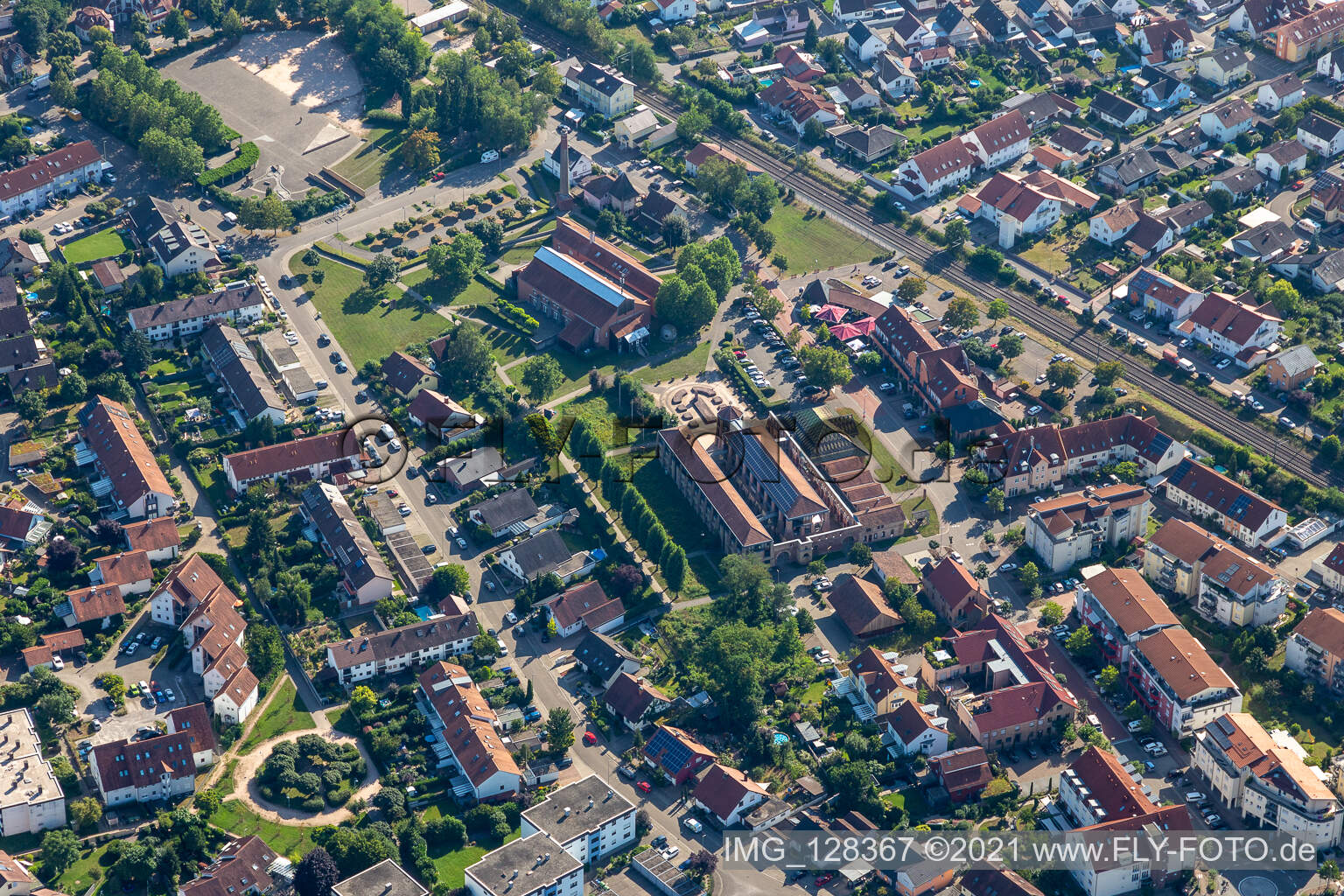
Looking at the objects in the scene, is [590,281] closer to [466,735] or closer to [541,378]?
[541,378]

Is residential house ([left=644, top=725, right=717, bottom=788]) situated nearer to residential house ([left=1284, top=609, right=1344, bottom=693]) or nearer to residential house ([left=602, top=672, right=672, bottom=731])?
residential house ([left=602, top=672, right=672, bottom=731])

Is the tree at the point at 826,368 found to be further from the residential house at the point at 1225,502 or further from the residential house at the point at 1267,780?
the residential house at the point at 1267,780

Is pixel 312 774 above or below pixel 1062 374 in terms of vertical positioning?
below

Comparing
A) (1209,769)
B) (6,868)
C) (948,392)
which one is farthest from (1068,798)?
(6,868)

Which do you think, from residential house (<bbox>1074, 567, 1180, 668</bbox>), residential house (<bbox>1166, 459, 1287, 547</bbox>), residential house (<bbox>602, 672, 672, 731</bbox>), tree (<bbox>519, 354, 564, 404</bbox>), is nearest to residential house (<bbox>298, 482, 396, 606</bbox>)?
tree (<bbox>519, 354, 564, 404</bbox>)

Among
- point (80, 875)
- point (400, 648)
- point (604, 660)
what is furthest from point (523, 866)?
point (80, 875)

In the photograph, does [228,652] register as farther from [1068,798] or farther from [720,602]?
[1068,798]
